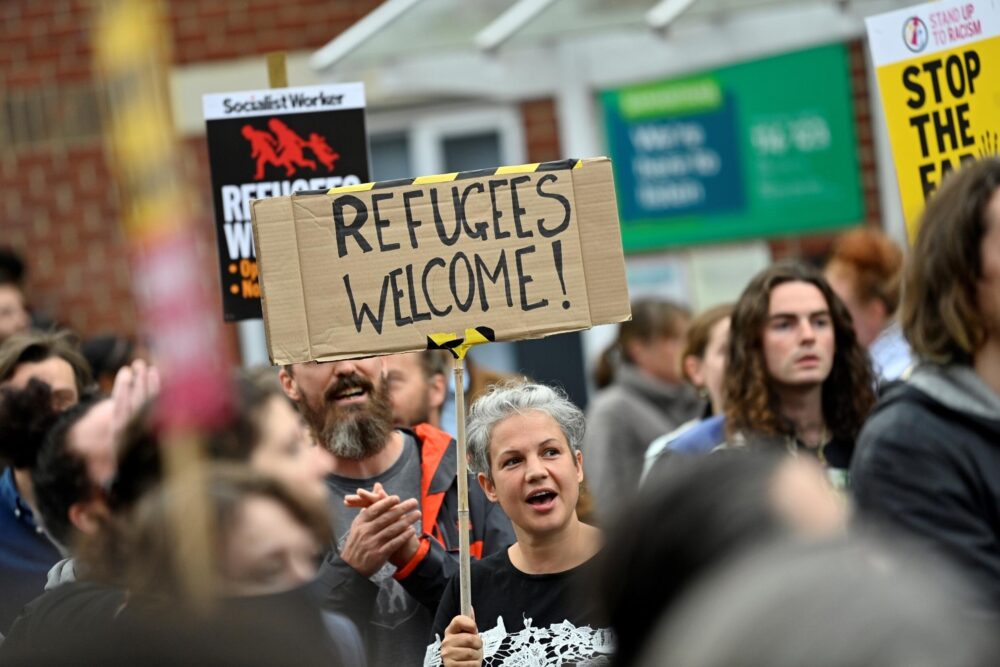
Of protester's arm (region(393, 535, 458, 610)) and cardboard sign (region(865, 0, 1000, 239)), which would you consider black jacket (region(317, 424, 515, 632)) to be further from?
cardboard sign (region(865, 0, 1000, 239))

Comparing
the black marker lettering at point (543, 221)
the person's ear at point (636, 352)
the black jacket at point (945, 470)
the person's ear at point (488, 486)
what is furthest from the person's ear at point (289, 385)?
the person's ear at point (636, 352)

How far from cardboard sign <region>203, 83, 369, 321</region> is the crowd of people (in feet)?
2.01

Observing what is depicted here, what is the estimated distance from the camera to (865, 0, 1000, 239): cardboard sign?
4680 millimetres

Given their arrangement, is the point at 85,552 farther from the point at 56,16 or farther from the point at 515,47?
the point at 56,16

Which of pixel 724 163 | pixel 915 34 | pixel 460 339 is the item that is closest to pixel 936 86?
pixel 915 34

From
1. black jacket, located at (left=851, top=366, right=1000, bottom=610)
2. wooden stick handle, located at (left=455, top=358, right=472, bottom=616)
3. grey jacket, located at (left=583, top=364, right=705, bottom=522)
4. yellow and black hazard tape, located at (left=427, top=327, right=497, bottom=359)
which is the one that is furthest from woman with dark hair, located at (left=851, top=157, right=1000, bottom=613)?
grey jacket, located at (left=583, top=364, right=705, bottom=522)

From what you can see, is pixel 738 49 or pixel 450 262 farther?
pixel 738 49

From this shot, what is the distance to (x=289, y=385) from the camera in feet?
16.3

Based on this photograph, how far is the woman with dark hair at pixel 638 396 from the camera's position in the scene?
7.27 meters

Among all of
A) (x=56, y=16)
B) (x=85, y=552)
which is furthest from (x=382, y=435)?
(x=56, y=16)

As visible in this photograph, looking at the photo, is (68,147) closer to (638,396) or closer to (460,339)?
(638,396)

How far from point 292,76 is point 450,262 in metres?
5.49

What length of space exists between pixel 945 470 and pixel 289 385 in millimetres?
2386

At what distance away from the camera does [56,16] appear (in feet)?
32.2
